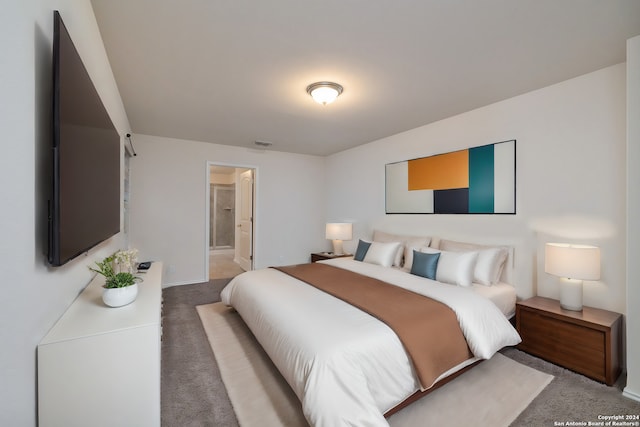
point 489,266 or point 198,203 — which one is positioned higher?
point 198,203

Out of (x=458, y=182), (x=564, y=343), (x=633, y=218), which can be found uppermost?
(x=458, y=182)

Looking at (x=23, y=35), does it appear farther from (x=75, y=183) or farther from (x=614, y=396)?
(x=614, y=396)

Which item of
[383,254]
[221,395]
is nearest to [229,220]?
[383,254]

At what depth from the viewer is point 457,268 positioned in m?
2.79

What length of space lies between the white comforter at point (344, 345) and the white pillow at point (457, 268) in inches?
11.6

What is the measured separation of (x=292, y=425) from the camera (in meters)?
1.64

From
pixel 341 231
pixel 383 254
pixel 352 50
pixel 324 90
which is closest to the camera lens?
pixel 352 50

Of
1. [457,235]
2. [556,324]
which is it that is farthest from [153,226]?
[556,324]

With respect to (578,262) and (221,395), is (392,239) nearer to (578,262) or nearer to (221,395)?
(578,262)

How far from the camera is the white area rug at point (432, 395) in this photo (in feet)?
5.57

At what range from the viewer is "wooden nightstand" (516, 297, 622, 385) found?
6.68ft

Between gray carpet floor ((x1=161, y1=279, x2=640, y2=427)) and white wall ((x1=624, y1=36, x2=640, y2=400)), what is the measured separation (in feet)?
0.74

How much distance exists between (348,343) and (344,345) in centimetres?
3

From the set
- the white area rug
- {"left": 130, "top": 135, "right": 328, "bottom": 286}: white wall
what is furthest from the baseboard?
{"left": 130, "top": 135, "right": 328, "bottom": 286}: white wall
